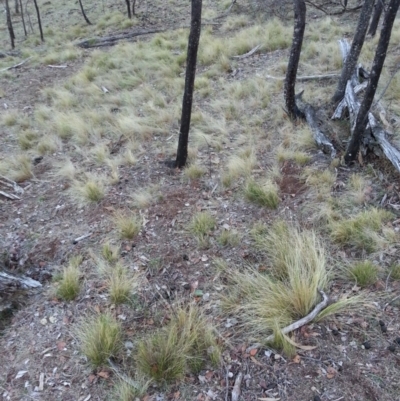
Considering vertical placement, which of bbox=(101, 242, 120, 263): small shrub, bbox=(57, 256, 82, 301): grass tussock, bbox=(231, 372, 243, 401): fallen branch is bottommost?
bbox=(101, 242, 120, 263): small shrub

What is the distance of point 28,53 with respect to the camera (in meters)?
14.0

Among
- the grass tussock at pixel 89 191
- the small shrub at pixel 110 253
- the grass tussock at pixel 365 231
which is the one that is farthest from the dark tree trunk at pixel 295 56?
the small shrub at pixel 110 253

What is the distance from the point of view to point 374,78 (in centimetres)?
474

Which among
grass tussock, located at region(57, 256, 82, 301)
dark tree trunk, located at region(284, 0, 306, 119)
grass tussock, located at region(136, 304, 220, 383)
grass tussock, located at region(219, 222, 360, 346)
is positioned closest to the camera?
grass tussock, located at region(136, 304, 220, 383)

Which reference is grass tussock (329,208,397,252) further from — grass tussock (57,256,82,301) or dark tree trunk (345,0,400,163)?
grass tussock (57,256,82,301)

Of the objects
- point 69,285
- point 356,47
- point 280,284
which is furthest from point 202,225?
point 356,47

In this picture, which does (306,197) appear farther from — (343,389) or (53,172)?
(53,172)

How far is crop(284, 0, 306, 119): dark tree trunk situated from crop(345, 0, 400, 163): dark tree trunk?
189 centimetres

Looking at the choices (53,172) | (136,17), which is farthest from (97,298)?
(136,17)

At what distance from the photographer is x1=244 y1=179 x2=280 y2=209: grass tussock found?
194 inches

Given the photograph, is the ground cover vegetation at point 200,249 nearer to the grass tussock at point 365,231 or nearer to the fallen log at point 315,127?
the grass tussock at point 365,231

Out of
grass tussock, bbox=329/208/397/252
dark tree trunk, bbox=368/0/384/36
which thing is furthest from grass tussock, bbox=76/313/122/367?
dark tree trunk, bbox=368/0/384/36

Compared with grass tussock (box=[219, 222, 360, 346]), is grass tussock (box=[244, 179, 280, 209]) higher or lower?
lower

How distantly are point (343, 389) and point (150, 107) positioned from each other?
6975 mm
